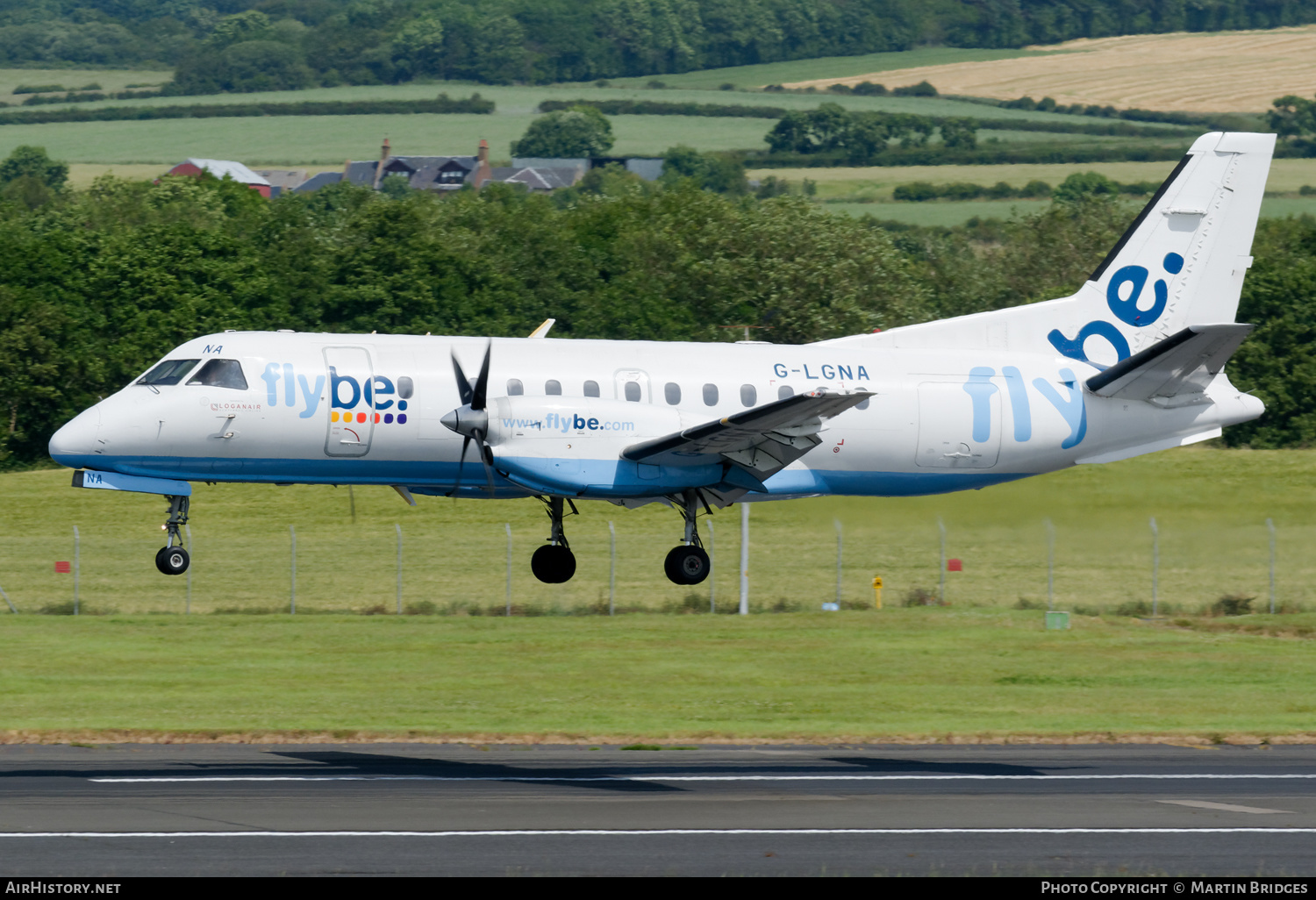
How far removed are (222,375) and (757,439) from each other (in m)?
10.1

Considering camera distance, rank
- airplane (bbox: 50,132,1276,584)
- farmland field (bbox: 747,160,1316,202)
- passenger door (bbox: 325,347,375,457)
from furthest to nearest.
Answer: farmland field (bbox: 747,160,1316,202)
passenger door (bbox: 325,347,375,457)
airplane (bbox: 50,132,1276,584)

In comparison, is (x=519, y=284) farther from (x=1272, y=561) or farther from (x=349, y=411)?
(x=349, y=411)

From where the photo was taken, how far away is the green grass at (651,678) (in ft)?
139

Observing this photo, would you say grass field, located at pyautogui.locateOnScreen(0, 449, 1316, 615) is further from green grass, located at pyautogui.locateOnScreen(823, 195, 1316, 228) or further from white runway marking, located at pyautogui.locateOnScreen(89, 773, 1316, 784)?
green grass, located at pyautogui.locateOnScreen(823, 195, 1316, 228)

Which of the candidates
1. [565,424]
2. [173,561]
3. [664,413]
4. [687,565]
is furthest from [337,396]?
[687,565]

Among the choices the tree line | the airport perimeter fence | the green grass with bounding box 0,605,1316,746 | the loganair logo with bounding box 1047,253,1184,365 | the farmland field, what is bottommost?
the green grass with bounding box 0,605,1316,746

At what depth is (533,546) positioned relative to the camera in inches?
2606

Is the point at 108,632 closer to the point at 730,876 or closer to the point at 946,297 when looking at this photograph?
the point at 730,876

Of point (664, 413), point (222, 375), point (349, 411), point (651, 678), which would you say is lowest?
point (651, 678)

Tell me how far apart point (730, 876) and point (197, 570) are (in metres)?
42.3

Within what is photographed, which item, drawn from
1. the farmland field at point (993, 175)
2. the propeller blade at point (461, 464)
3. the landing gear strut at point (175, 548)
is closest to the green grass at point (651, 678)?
the propeller blade at point (461, 464)

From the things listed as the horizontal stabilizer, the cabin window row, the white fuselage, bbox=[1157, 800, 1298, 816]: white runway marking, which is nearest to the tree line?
the horizontal stabilizer

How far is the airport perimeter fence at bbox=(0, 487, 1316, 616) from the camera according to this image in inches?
2317

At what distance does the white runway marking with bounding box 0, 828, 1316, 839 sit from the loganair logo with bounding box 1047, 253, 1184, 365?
1148 centimetres
